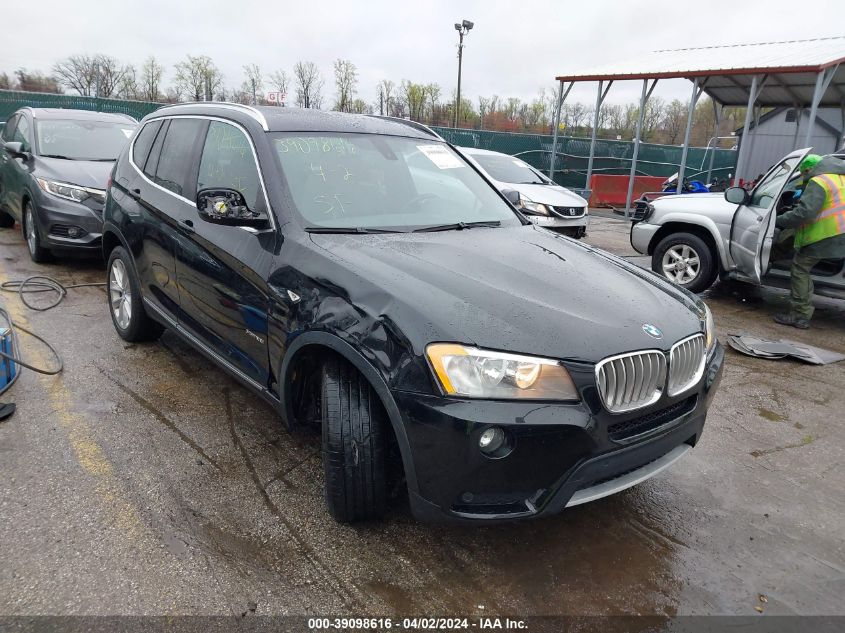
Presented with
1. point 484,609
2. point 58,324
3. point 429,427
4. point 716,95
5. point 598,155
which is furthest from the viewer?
point 598,155

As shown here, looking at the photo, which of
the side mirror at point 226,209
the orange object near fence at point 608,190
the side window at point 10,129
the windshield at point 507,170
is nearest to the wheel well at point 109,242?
the side mirror at point 226,209

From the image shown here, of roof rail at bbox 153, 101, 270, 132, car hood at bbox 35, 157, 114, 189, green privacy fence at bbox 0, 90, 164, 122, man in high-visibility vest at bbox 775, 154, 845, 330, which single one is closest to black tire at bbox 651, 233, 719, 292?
man in high-visibility vest at bbox 775, 154, 845, 330

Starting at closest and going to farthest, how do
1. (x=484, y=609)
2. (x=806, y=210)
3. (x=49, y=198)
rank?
(x=484, y=609)
(x=806, y=210)
(x=49, y=198)

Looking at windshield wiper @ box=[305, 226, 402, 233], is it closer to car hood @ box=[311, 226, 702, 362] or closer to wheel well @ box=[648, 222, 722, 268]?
car hood @ box=[311, 226, 702, 362]

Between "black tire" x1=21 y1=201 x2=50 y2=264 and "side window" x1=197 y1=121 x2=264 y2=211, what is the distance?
13.9 feet

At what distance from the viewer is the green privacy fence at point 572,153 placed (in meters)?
20.0

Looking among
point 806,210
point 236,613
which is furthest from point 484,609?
point 806,210

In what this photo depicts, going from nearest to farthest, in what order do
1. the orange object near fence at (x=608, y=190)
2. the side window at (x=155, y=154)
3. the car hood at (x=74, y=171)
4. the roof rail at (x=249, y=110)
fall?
1. the roof rail at (x=249, y=110)
2. the side window at (x=155, y=154)
3. the car hood at (x=74, y=171)
4. the orange object near fence at (x=608, y=190)

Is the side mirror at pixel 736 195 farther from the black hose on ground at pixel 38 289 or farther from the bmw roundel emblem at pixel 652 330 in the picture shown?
the black hose on ground at pixel 38 289

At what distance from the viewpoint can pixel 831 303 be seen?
7.48 m

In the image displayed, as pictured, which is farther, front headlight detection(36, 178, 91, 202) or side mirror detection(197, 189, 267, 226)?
front headlight detection(36, 178, 91, 202)

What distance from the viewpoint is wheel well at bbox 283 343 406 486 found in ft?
8.11

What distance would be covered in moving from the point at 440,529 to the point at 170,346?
9.65 ft

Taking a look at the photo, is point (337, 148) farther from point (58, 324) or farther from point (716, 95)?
point (716, 95)
